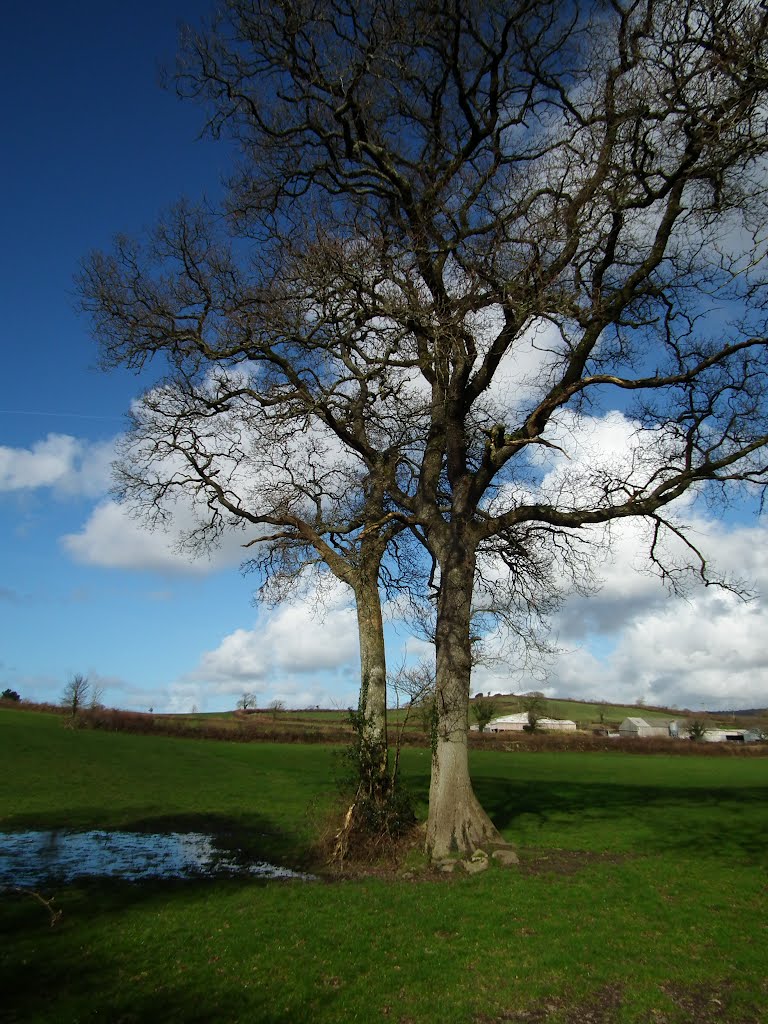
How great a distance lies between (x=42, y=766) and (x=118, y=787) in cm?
629

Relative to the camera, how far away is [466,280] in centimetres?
1305

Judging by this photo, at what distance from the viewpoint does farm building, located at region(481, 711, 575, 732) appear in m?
107

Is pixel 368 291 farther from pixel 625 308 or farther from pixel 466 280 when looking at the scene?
pixel 625 308

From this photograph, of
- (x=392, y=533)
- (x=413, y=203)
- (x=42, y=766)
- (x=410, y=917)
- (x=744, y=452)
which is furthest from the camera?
(x=42, y=766)

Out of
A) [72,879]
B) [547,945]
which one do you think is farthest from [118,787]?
[547,945]

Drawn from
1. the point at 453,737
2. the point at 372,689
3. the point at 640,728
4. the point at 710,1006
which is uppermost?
the point at 372,689

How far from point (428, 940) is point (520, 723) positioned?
119 meters

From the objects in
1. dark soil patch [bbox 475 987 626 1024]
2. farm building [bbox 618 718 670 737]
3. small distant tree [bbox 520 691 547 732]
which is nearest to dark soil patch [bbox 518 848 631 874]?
dark soil patch [bbox 475 987 626 1024]

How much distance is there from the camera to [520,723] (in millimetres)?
121438

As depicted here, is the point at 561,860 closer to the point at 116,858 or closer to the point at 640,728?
the point at 116,858

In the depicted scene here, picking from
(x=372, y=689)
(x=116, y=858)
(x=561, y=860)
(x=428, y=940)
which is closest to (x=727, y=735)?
(x=561, y=860)

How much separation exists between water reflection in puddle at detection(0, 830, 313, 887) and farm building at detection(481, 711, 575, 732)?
301ft

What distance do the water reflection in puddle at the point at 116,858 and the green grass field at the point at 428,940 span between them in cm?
96

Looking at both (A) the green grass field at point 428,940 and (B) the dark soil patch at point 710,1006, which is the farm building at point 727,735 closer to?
(A) the green grass field at point 428,940
